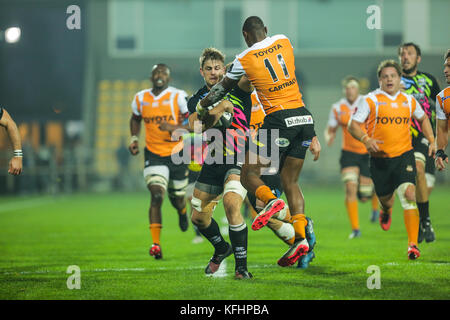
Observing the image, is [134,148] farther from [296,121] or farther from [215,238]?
[296,121]

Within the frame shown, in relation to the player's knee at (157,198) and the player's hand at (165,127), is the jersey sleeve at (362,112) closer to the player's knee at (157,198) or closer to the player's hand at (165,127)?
the player's hand at (165,127)

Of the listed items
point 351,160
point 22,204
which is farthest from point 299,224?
point 22,204

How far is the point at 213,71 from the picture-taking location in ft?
23.8

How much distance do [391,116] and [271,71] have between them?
2222mm

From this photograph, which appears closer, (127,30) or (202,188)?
(202,188)

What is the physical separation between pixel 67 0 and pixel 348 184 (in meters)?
21.4

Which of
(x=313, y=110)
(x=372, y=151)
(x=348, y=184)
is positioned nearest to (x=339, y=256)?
(x=372, y=151)

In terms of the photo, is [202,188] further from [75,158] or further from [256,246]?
[75,158]

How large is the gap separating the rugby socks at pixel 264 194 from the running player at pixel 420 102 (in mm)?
3180

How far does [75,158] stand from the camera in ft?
83.8

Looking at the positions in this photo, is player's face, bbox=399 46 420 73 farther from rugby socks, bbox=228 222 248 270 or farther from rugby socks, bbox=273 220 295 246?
rugby socks, bbox=228 222 248 270

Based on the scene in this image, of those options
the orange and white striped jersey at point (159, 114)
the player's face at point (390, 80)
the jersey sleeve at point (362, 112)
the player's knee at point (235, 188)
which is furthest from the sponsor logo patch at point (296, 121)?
the orange and white striped jersey at point (159, 114)

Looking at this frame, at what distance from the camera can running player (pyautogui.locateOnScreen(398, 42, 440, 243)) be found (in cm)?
890

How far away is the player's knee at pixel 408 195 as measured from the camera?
7855 millimetres
